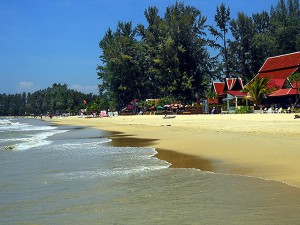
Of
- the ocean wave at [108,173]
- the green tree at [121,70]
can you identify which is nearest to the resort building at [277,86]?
the green tree at [121,70]

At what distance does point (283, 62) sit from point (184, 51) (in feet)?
47.1

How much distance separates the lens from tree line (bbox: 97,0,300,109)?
5553cm

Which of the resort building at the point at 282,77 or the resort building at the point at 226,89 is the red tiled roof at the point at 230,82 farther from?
the resort building at the point at 282,77

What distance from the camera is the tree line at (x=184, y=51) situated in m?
55.5

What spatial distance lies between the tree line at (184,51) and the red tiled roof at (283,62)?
7972 mm

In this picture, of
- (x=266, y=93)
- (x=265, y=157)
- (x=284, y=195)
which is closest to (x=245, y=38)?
(x=266, y=93)

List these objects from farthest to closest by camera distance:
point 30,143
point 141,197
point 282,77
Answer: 1. point 282,77
2. point 30,143
3. point 141,197

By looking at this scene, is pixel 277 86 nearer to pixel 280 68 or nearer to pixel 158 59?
pixel 280 68

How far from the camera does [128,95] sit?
69.1 m

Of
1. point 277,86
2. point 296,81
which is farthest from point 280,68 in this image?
point 296,81

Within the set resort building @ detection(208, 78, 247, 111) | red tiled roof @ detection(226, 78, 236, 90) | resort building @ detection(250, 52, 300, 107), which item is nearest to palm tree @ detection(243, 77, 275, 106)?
resort building @ detection(250, 52, 300, 107)

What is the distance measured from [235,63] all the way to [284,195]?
61722 mm

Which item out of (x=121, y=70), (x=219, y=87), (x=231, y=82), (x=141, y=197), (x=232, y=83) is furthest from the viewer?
(x=121, y=70)

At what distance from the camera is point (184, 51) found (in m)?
54.7
